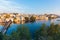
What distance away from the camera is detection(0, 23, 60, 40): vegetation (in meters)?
4.19

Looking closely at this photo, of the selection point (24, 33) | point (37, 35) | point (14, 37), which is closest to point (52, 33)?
point (37, 35)

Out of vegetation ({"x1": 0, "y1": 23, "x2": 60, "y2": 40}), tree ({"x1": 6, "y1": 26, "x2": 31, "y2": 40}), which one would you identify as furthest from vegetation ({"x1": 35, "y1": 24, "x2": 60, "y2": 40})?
tree ({"x1": 6, "y1": 26, "x2": 31, "y2": 40})

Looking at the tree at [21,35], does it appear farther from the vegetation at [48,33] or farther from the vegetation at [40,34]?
the vegetation at [48,33]

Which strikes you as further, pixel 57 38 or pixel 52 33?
pixel 52 33

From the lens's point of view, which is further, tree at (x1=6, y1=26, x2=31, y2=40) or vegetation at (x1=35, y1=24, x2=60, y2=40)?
tree at (x1=6, y1=26, x2=31, y2=40)

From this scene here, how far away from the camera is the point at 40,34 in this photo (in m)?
4.36

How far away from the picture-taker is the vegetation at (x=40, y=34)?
13.8ft

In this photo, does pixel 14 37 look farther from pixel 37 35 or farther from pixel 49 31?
pixel 49 31

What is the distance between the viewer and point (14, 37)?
4.29 meters

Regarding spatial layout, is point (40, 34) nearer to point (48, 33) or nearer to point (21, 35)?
point (48, 33)

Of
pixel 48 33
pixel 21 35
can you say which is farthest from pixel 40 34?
pixel 21 35

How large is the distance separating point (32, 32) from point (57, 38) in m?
0.92

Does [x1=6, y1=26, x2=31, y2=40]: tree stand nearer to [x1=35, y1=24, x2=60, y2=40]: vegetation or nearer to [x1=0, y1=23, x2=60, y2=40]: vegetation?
[x1=0, y1=23, x2=60, y2=40]: vegetation

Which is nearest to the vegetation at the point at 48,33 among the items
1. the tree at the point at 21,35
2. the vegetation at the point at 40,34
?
the vegetation at the point at 40,34
